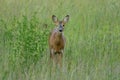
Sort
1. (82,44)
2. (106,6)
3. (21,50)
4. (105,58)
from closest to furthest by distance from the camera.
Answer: (21,50) → (105,58) → (82,44) → (106,6)

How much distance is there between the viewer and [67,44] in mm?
7336

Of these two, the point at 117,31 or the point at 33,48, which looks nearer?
the point at 33,48

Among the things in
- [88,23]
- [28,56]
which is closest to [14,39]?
[28,56]

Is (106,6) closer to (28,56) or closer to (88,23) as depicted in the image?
(88,23)

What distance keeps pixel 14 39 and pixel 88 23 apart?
188 cm

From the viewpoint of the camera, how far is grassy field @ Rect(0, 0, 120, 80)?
5.93m

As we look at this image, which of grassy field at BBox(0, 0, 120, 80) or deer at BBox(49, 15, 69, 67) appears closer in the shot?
grassy field at BBox(0, 0, 120, 80)

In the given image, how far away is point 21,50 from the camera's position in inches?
244

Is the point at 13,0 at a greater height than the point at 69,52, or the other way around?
the point at 13,0

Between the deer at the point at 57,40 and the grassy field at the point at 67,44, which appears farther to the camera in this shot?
the deer at the point at 57,40

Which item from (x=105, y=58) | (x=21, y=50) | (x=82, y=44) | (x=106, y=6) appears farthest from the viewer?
(x=106, y=6)

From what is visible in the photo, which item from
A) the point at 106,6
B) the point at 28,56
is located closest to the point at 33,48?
the point at 28,56

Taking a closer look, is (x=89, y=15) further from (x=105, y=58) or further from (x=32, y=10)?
(x=105, y=58)

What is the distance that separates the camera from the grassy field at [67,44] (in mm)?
5930
